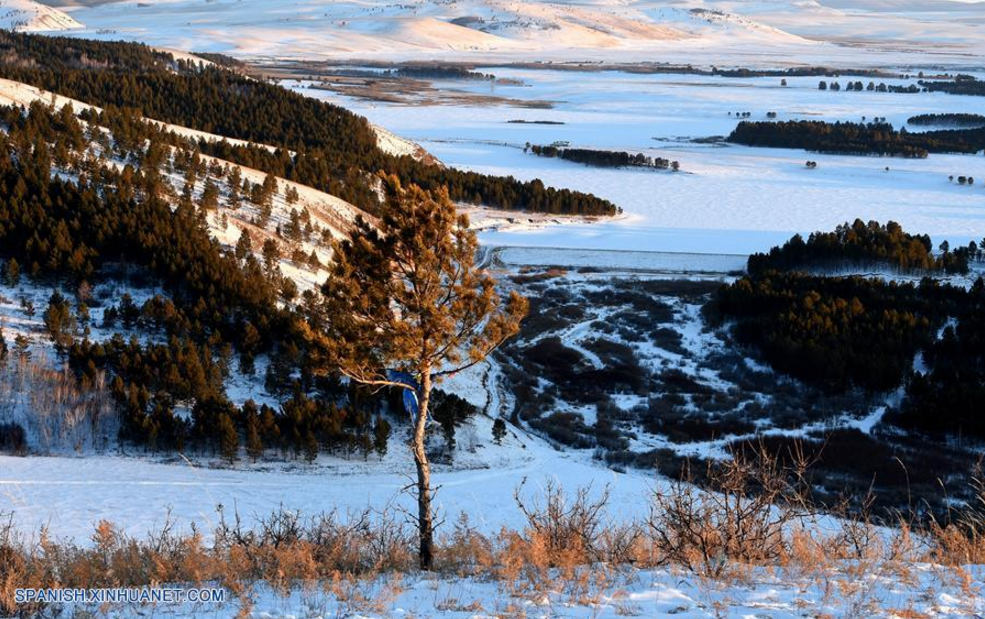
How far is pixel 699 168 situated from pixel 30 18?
144 m

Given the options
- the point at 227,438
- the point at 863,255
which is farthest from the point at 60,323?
the point at 863,255

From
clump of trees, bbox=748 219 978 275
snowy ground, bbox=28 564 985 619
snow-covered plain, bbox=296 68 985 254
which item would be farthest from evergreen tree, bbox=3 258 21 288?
clump of trees, bbox=748 219 978 275

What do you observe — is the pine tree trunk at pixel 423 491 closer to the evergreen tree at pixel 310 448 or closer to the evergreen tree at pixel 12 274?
the evergreen tree at pixel 310 448

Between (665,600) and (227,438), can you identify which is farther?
(227,438)

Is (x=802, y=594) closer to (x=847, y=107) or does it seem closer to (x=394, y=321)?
(x=394, y=321)

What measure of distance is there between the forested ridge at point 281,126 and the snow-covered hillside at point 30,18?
102687 mm

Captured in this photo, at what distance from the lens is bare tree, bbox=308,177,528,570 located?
706 centimetres

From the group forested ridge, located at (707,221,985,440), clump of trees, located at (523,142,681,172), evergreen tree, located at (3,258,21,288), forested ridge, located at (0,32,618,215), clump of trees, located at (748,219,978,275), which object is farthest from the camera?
clump of trees, located at (523,142,681,172)

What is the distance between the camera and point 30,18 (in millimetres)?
152000

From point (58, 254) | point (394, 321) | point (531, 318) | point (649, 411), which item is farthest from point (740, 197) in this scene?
point (394, 321)

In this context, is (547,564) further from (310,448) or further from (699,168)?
(699,168)

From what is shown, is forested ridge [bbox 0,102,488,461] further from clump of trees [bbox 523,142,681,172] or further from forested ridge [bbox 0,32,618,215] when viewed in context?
clump of trees [bbox 523,142,681,172]

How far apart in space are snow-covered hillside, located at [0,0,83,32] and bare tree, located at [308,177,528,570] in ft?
519

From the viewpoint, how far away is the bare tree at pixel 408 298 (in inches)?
278
